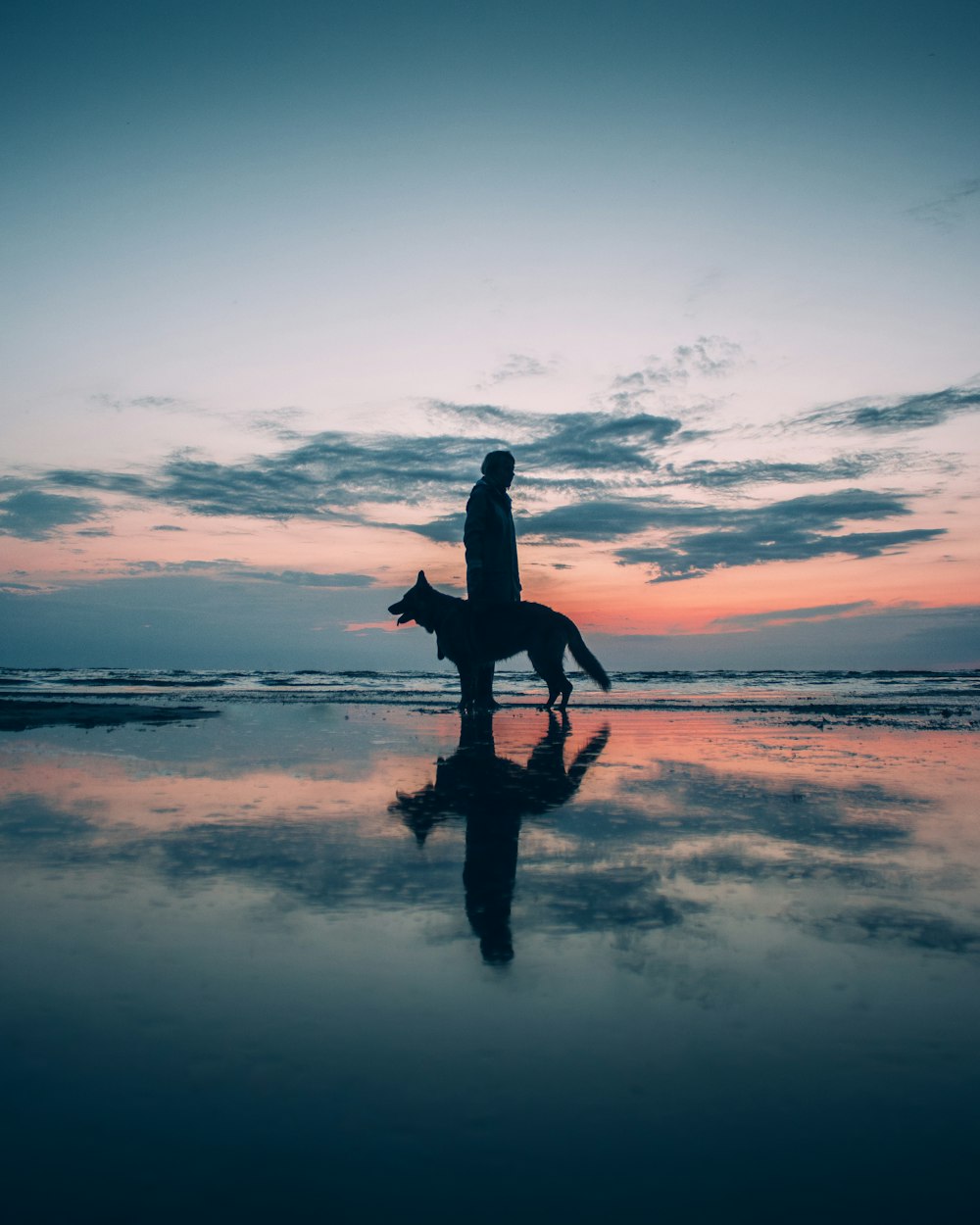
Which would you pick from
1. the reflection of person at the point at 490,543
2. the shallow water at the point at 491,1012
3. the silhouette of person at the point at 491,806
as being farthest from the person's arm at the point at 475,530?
the shallow water at the point at 491,1012

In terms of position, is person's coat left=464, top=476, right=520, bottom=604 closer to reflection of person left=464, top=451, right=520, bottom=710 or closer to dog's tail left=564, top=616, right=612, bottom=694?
reflection of person left=464, top=451, right=520, bottom=710

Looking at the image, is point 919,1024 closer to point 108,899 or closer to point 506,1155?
point 506,1155

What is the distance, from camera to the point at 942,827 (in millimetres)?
3688

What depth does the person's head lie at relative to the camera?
11086 mm

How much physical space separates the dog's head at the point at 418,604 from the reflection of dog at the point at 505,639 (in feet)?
1.20

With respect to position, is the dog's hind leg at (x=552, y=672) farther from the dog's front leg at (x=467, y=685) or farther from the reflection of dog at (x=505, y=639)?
the dog's front leg at (x=467, y=685)

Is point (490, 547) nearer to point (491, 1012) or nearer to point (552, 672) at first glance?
point (552, 672)

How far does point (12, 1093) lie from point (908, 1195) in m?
1.45

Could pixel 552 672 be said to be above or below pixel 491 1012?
above

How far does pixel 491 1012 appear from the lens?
5.72ft

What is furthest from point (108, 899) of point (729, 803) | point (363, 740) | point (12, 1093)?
point (363, 740)

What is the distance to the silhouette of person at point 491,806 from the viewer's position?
2.45 meters

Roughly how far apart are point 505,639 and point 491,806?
6.32 meters

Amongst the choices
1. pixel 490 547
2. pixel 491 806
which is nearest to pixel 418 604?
pixel 490 547
